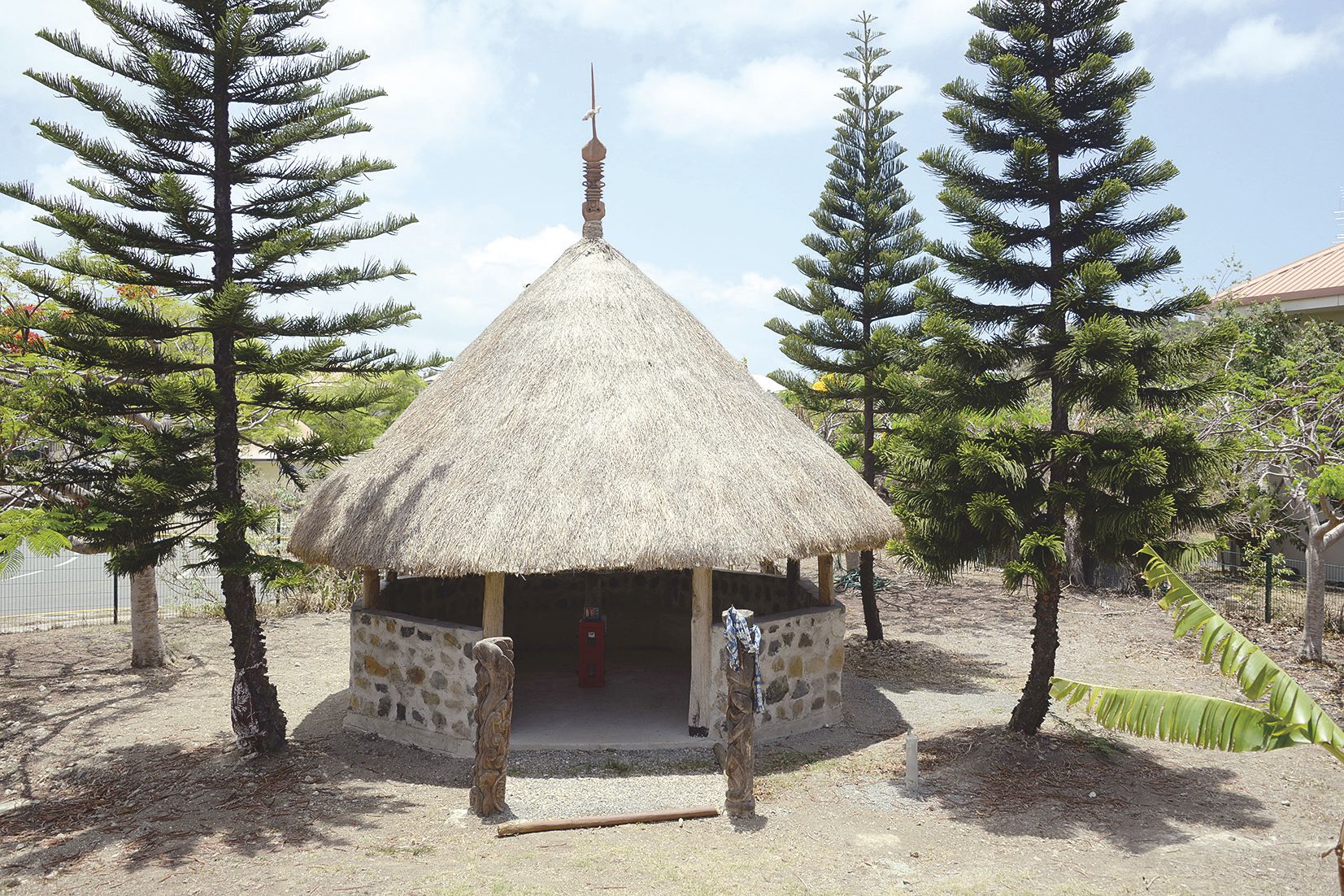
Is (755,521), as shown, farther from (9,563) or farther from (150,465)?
(9,563)

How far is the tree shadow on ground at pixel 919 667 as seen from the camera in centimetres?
1230

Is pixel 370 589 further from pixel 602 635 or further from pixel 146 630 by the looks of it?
pixel 146 630

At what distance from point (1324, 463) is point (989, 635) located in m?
5.64

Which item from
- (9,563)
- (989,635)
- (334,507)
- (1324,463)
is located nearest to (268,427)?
(334,507)

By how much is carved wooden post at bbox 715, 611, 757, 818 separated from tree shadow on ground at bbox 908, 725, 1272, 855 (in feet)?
5.80

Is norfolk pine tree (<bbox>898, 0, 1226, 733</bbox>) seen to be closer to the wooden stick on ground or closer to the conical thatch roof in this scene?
the conical thatch roof

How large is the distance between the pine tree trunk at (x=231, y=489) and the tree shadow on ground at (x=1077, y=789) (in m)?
6.33

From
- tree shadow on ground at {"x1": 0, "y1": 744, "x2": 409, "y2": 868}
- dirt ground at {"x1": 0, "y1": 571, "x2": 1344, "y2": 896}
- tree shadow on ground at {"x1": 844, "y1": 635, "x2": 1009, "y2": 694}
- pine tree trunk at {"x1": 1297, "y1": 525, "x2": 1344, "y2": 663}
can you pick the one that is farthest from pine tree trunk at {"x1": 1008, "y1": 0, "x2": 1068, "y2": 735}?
tree shadow on ground at {"x1": 0, "y1": 744, "x2": 409, "y2": 868}

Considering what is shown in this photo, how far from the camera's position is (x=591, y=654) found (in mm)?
11805

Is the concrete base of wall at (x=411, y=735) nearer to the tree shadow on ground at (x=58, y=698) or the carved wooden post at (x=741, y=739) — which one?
the carved wooden post at (x=741, y=739)

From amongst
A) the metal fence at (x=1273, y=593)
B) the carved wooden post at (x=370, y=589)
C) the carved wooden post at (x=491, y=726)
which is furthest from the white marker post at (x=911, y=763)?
the metal fence at (x=1273, y=593)

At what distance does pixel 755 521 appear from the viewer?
9.04 m

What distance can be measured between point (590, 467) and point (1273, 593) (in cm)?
1514

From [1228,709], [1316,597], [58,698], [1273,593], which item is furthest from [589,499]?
[1273,593]
